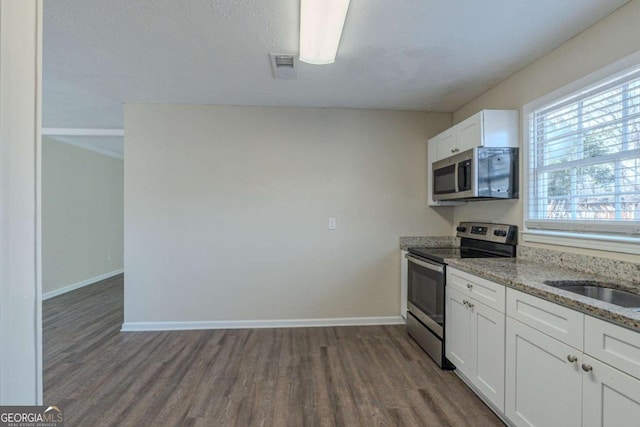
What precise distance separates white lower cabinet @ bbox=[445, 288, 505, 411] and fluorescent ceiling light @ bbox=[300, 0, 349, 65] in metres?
1.93

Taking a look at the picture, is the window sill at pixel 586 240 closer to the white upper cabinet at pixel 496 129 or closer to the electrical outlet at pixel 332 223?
the white upper cabinet at pixel 496 129

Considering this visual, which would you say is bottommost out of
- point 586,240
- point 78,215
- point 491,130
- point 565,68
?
point 586,240

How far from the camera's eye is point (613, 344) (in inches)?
47.2

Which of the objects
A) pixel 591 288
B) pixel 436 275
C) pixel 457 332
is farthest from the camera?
pixel 436 275

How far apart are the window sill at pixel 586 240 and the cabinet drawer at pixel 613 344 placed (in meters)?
0.68

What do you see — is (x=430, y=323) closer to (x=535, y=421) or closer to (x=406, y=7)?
(x=535, y=421)

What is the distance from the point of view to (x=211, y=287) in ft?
10.8

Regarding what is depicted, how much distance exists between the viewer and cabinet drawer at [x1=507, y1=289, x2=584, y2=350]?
135 cm

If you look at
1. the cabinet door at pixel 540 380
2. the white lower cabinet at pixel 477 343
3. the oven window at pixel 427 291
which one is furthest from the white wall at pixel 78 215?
the cabinet door at pixel 540 380

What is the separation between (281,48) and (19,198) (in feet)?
6.50

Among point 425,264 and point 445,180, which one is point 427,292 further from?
point 445,180

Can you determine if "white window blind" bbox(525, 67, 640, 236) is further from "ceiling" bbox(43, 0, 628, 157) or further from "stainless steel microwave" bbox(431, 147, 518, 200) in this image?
"ceiling" bbox(43, 0, 628, 157)

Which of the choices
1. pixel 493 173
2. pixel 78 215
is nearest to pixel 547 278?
pixel 493 173

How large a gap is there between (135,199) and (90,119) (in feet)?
4.93
